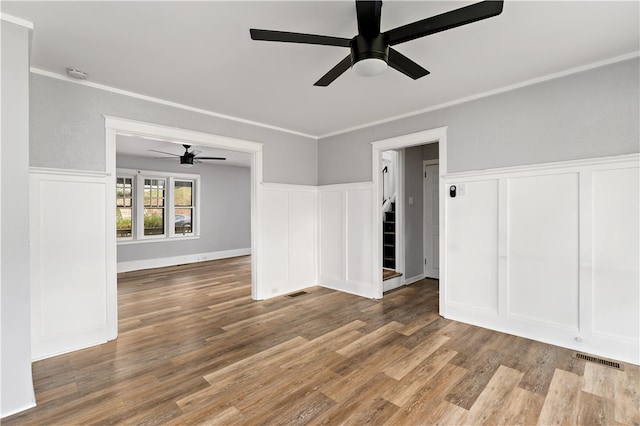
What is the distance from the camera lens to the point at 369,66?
188 centimetres

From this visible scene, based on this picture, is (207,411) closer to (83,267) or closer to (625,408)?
(83,267)

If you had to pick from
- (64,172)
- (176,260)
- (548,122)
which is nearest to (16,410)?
(64,172)

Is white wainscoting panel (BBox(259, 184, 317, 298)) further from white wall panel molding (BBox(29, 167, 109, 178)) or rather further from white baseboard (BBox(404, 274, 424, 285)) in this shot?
white wall panel molding (BBox(29, 167, 109, 178))

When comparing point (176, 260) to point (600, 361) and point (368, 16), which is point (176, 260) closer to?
point (368, 16)

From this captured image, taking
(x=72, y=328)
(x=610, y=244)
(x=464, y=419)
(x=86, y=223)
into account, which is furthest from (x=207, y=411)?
(x=610, y=244)

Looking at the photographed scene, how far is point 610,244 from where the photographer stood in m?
2.66

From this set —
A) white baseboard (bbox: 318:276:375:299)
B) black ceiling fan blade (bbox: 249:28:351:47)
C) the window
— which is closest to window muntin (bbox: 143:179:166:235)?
the window

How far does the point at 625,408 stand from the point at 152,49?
4.34 m

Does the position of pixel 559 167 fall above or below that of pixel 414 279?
above

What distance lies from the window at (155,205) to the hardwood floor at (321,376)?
3788 millimetres

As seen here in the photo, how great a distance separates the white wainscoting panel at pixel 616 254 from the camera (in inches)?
101

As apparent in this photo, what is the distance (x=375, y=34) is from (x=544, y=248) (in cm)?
267

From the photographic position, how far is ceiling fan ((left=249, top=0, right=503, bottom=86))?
1578 millimetres

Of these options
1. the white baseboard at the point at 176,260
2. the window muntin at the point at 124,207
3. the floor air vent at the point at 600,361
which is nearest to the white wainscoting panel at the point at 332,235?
the floor air vent at the point at 600,361
